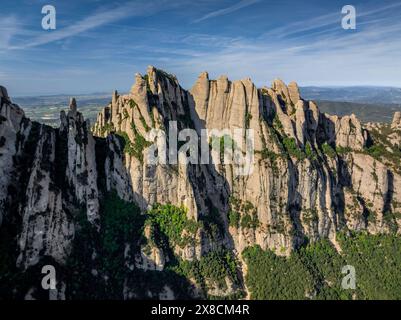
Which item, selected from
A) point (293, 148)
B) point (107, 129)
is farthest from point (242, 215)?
point (107, 129)

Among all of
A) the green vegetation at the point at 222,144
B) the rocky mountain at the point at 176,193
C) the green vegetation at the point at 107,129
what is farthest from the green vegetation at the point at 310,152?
the green vegetation at the point at 107,129

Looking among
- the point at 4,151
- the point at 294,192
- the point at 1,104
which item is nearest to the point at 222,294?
the point at 294,192

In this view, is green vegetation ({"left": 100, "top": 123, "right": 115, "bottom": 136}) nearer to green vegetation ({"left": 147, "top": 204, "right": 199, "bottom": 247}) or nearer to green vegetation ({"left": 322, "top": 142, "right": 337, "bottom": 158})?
green vegetation ({"left": 147, "top": 204, "right": 199, "bottom": 247})

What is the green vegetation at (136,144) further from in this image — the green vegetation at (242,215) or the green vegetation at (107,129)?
the green vegetation at (242,215)

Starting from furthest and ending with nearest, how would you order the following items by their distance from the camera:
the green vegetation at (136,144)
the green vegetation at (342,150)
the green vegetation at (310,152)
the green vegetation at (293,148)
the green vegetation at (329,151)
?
the green vegetation at (342,150) < the green vegetation at (329,151) < the green vegetation at (310,152) < the green vegetation at (293,148) < the green vegetation at (136,144)

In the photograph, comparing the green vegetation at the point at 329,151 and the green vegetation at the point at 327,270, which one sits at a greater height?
the green vegetation at the point at 329,151

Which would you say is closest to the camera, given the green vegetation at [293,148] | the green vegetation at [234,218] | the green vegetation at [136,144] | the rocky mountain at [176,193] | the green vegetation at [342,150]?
the rocky mountain at [176,193]

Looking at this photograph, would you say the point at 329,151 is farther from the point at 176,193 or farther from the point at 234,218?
the point at 176,193

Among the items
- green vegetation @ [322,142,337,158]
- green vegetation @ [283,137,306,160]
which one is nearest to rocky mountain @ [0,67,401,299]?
green vegetation @ [322,142,337,158]
